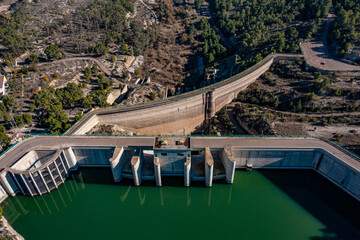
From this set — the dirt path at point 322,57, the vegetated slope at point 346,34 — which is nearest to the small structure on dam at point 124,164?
the dirt path at point 322,57

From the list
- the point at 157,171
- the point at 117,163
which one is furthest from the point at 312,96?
the point at 117,163

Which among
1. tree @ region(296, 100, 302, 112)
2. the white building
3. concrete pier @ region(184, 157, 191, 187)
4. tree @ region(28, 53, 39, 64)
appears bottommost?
concrete pier @ region(184, 157, 191, 187)

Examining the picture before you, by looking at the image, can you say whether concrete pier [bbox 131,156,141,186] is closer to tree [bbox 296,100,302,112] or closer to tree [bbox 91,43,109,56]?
tree [bbox 296,100,302,112]

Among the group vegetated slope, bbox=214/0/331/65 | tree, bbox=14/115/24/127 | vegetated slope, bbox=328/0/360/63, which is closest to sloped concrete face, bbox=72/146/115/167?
tree, bbox=14/115/24/127

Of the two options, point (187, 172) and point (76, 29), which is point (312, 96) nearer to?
point (187, 172)

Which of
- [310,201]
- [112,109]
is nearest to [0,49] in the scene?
[112,109]

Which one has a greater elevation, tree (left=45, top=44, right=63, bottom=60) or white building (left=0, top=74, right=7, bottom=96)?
tree (left=45, top=44, right=63, bottom=60)
